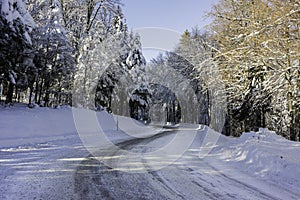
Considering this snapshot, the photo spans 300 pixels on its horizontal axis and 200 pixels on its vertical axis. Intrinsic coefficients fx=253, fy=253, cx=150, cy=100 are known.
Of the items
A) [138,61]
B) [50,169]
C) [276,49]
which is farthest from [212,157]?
[138,61]

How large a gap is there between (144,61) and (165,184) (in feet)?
106

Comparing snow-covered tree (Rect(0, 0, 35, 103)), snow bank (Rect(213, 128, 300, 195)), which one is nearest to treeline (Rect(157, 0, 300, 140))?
snow bank (Rect(213, 128, 300, 195))

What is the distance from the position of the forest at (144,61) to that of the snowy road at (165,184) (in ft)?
14.2

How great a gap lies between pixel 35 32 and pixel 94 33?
9971mm

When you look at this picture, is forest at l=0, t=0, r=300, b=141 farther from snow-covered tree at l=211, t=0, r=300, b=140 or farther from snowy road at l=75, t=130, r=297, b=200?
snowy road at l=75, t=130, r=297, b=200

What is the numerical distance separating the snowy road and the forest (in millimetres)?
4332

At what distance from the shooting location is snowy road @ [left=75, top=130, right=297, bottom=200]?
4.46 m

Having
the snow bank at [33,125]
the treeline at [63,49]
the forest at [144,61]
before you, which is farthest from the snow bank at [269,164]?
the treeline at [63,49]

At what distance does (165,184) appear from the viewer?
512 centimetres

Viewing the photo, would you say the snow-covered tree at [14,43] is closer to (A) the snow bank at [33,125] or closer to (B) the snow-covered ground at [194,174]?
(A) the snow bank at [33,125]

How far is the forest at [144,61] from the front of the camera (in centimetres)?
917

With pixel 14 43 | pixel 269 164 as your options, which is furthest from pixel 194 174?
pixel 14 43

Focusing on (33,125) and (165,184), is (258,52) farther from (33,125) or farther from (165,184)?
(33,125)

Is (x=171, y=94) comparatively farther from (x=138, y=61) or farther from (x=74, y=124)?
(x=74, y=124)
